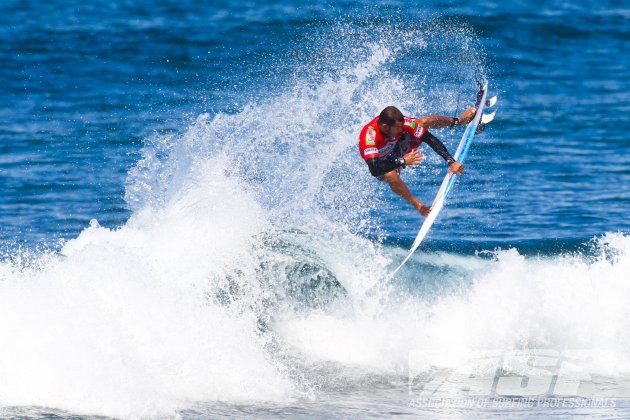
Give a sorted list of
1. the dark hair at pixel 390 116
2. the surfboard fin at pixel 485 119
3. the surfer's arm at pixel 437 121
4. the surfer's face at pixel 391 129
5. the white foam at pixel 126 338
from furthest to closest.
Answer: the surfboard fin at pixel 485 119 → the surfer's arm at pixel 437 121 → the surfer's face at pixel 391 129 → the dark hair at pixel 390 116 → the white foam at pixel 126 338

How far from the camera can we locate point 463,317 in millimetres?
11523

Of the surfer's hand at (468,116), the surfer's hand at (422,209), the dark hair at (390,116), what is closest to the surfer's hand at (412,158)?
the dark hair at (390,116)

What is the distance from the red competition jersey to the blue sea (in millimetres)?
1657

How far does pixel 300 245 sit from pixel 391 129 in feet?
7.84

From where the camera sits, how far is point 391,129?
35.4 ft

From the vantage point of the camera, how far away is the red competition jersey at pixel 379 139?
10.9 meters

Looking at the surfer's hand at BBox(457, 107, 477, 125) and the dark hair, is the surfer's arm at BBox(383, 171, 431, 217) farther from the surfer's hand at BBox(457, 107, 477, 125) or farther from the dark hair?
the surfer's hand at BBox(457, 107, 477, 125)

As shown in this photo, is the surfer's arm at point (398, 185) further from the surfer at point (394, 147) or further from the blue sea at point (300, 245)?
the blue sea at point (300, 245)

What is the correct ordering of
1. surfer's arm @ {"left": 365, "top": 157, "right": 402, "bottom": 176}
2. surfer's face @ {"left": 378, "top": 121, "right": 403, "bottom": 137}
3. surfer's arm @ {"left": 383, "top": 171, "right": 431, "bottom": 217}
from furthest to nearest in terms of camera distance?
surfer's arm @ {"left": 383, "top": 171, "right": 431, "bottom": 217}
surfer's arm @ {"left": 365, "top": 157, "right": 402, "bottom": 176}
surfer's face @ {"left": 378, "top": 121, "right": 403, "bottom": 137}

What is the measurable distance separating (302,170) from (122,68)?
1295 centimetres

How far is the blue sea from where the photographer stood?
923 centimetres

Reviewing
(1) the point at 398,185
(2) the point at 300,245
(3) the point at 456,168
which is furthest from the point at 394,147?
(2) the point at 300,245

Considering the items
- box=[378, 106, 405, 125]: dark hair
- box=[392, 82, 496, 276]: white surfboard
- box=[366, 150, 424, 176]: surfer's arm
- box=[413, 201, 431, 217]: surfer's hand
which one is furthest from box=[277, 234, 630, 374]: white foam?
box=[378, 106, 405, 125]: dark hair

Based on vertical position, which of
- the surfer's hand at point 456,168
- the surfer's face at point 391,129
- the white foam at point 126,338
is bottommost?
the white foam at point 126,338
